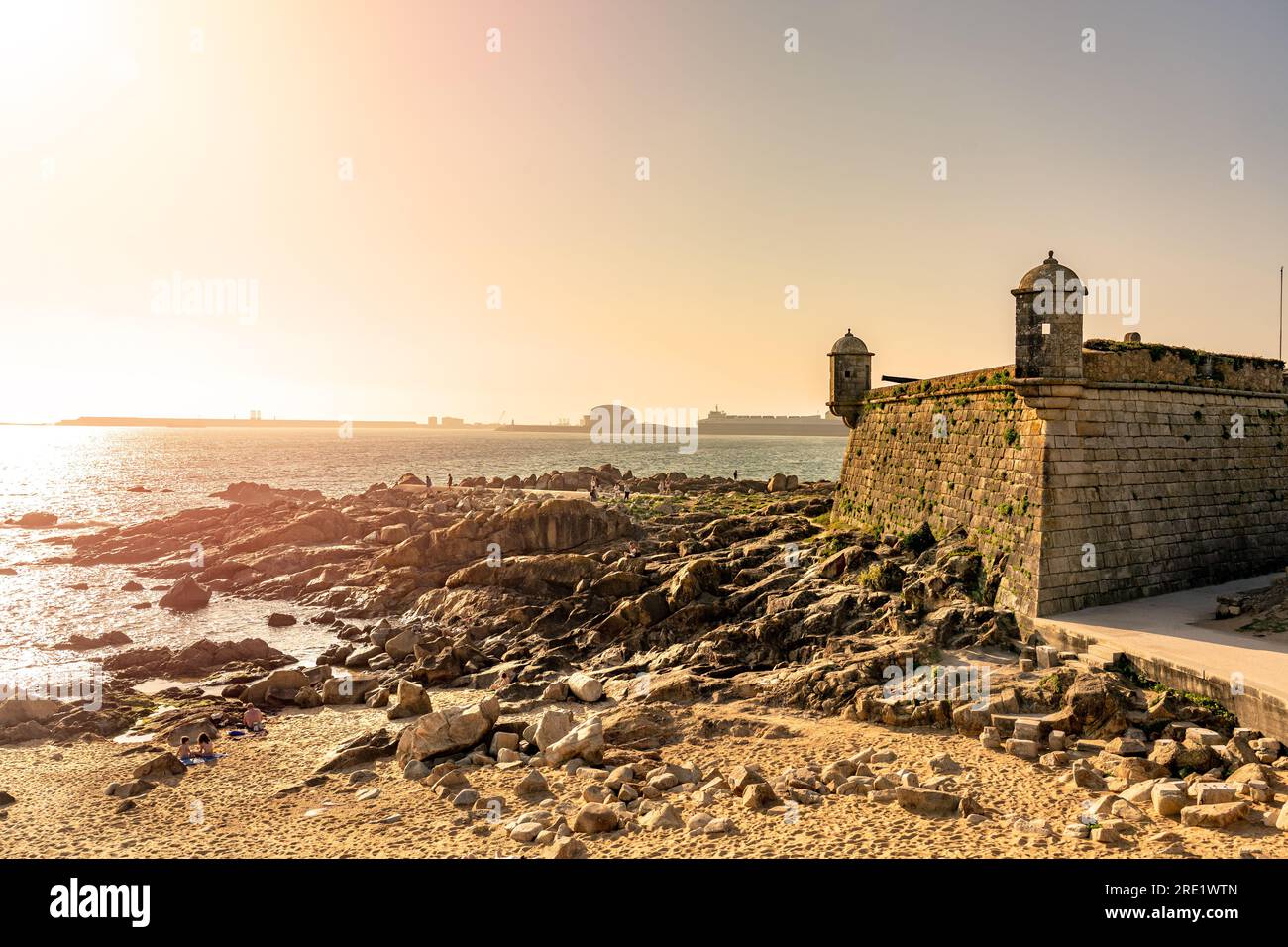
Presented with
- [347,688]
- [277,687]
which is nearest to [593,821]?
[347,688]

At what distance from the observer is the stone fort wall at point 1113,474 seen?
16734mm

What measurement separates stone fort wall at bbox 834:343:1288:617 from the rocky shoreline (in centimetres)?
149

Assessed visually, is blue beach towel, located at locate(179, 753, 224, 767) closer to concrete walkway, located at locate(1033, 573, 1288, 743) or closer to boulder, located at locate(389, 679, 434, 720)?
boulder, located at locate(389, 679, 434, 720)

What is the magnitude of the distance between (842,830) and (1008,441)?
1170 centimetres

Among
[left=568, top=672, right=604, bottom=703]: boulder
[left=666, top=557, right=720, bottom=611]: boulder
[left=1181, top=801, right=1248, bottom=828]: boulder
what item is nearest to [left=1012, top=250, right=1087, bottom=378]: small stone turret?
[left=1181, top=801, right=1248, bottom=828]: boulder

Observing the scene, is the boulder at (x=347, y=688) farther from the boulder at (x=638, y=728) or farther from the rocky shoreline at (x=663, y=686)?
the boulder at (x=638, y=728)

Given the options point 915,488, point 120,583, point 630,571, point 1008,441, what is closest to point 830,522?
point 915,488

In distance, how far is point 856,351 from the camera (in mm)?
28609

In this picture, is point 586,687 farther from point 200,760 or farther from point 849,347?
point 849,347

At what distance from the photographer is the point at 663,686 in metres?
16.7

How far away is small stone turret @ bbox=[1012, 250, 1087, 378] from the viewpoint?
16.5 meters

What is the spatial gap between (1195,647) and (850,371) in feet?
55.0
